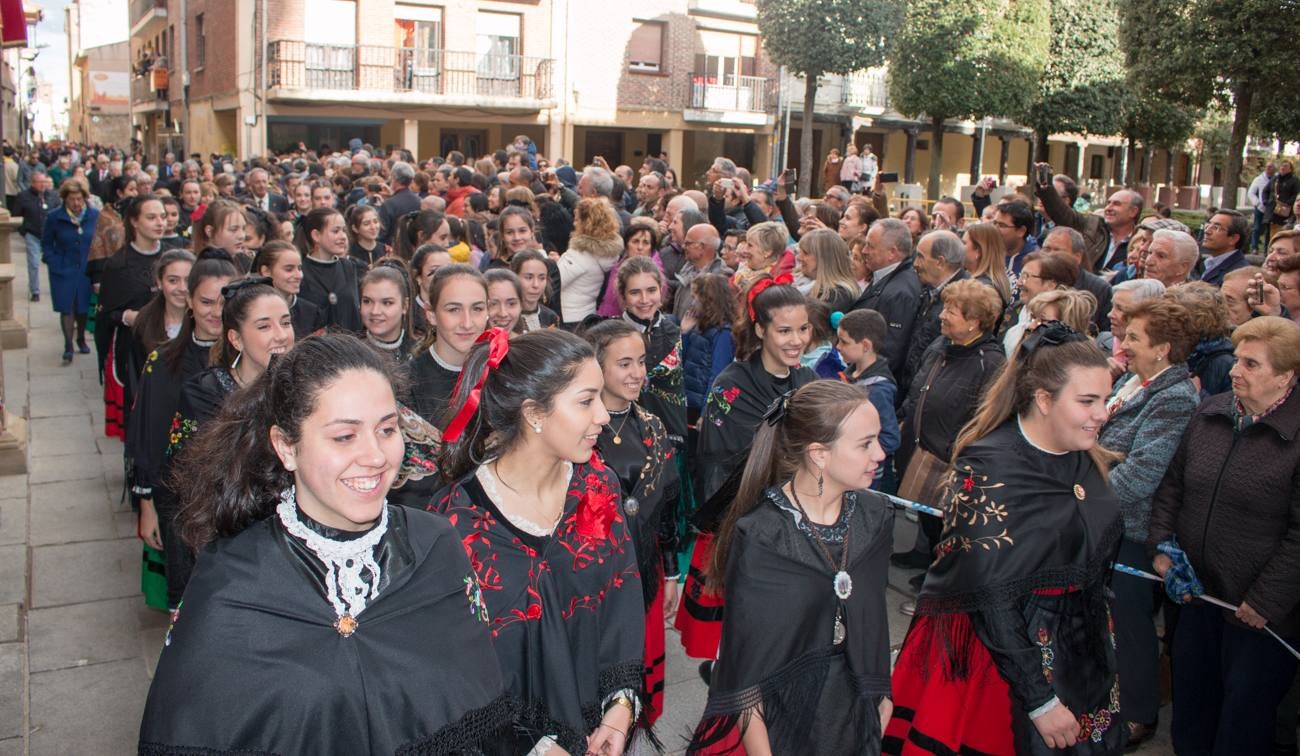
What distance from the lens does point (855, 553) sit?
3.23m

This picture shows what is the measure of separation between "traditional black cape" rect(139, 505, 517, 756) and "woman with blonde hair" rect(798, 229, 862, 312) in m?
4.79

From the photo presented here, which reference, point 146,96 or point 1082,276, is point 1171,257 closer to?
point 1082,276

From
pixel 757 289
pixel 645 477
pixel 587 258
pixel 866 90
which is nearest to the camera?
pixel 645 477

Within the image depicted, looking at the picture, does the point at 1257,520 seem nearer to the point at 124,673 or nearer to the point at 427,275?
the point at 427,275

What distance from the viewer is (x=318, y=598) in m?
2.21

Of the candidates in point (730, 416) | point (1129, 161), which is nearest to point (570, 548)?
point (730, 416)

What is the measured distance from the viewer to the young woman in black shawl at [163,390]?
468cm

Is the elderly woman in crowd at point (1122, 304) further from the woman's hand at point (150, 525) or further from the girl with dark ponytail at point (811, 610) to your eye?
the woman's hand at point (150, 525)

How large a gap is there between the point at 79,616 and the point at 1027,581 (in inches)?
179

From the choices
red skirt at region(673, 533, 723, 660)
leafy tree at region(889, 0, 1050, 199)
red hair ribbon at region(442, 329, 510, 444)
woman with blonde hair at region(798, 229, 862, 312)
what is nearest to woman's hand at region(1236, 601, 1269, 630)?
red skirt at region(673, 533, 723, 660)

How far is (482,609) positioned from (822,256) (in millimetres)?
4875

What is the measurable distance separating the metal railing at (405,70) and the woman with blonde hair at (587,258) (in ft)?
68.8

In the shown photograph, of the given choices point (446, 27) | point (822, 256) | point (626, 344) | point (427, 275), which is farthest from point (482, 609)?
point (446, 27)

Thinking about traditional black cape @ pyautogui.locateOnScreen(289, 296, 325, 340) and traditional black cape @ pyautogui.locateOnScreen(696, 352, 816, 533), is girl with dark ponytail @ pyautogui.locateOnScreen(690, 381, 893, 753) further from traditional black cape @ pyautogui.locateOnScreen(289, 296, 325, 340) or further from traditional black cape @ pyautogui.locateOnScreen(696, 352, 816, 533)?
traditional black cape @ pyautogui.locateOnScreen(289, 296, 325, 340)
